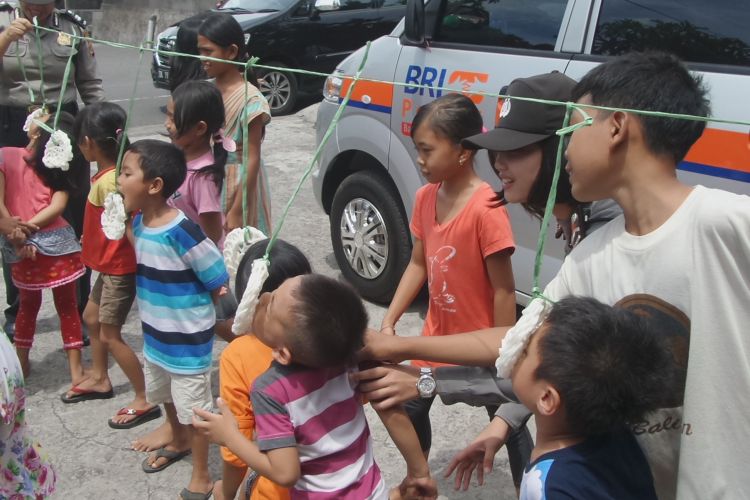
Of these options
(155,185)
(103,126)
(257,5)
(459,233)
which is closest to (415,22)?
(103,126)

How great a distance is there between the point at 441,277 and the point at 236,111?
5.00 ft

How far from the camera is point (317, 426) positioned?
1867 mm

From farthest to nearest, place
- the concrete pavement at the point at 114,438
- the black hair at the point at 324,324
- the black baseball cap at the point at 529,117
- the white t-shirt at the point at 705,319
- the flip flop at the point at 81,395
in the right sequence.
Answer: the flip flop at the point at 81,395 < the concrete pavement at the point at 114,438 < the black baseball cap at the point at 529,117 < the black hair at the point at 324,324 < the white t-shirt at the point at 705,319

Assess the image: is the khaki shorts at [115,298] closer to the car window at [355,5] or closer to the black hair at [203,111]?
the black hair at [203,111]

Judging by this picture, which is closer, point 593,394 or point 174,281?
point 593,394

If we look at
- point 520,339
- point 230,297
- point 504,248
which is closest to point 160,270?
point 230,297

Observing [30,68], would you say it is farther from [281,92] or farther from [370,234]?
[281,92]

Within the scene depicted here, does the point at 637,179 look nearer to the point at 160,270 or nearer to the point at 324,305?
the point at 324,305

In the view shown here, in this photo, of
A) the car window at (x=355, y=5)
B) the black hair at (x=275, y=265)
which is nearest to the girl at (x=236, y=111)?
the black hair at (x=275, y=265)

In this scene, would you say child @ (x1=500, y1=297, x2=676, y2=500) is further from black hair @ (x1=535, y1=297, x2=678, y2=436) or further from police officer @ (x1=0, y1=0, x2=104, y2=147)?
police officer @ (x1=0, y1=0, x2=104, y2=147)

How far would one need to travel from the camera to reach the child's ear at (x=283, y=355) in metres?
1.79

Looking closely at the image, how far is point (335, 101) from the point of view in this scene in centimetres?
490

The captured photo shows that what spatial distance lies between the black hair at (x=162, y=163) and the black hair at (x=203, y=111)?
0.29 metres

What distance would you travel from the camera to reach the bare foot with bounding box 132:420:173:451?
132 inches
